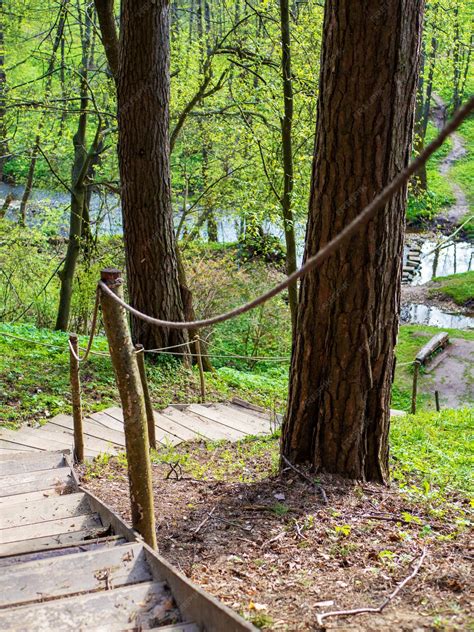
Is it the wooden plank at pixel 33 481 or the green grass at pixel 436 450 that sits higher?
the wooden plank at pixel 33 481

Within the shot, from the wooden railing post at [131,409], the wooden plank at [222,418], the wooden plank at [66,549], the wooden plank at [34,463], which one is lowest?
the wooden plank at [222,418]

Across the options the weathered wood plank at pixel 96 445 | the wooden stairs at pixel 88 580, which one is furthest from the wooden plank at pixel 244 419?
the wooden stairs at pixel 88 580

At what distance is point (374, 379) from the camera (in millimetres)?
4758

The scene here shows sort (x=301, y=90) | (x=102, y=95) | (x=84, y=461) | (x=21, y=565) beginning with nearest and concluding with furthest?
(x=21, y=565), (x=84, y=461), (x=301, y=90), (x=102, y=95)

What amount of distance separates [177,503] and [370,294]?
6.56 ft

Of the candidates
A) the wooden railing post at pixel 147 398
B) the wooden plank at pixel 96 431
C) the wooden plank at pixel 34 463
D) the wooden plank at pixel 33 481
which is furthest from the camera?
the wooden plank at pixel 96 431

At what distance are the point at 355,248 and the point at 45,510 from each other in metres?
2.67

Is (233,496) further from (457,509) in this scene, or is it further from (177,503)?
(457,509)

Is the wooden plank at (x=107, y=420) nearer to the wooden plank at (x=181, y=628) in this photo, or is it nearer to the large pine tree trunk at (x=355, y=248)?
the large pine tree trunk at (x=355, y=248)

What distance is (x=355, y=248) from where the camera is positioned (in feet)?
14.8

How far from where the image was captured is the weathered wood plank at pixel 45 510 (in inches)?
166

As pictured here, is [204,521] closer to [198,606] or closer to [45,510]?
[45,510]

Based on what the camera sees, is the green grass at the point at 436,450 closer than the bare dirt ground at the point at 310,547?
No

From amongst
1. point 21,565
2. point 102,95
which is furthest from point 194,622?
point 102,95
